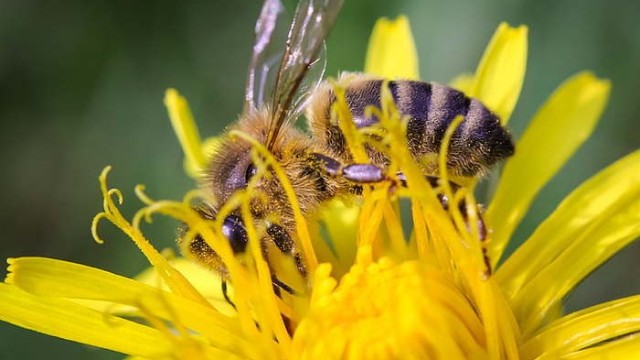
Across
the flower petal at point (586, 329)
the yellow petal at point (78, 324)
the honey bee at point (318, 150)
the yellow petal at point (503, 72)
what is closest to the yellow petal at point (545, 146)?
the yellow petal at point (503, 72)

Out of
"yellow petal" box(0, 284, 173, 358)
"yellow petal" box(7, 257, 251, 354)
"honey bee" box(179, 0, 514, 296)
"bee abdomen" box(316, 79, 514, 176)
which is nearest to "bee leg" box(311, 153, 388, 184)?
"honey bee" box(179, 0, 514, 296)

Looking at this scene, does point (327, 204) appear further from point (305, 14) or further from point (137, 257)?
point (137, 257)

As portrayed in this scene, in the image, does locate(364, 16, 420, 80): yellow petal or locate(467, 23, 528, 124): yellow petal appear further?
locate(364, 16, 420, 80): yellow petal

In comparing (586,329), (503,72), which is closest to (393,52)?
(503,72)

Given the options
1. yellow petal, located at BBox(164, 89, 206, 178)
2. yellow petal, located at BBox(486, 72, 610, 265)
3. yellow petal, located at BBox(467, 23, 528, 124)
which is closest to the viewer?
yellow petal, located at BBox(486, 72, 610, 265)

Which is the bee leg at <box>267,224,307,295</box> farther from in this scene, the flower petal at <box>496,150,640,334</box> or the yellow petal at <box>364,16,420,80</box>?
the yellow petal at <box>364,16,420,80</box>

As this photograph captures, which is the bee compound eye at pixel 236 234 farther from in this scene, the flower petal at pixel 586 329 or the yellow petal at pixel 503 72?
the yellow petal at pixel 503 72

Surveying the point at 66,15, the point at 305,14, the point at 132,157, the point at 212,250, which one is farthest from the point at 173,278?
the point at 66,15
